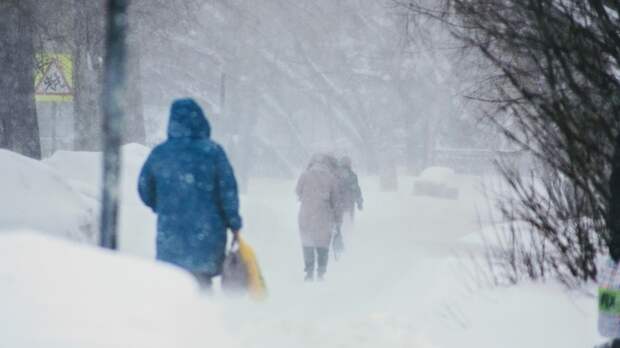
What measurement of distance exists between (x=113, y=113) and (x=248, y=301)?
4.45 ft

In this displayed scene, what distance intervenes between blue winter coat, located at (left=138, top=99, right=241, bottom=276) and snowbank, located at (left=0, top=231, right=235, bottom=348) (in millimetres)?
3139

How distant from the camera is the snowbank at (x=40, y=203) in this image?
637 centimetres

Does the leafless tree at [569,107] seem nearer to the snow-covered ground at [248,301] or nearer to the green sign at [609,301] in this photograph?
the snow-covered ground at [248,301]

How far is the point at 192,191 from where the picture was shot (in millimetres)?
5688

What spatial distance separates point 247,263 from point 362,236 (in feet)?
43.1

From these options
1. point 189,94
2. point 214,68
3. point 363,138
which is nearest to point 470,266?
point 363,138

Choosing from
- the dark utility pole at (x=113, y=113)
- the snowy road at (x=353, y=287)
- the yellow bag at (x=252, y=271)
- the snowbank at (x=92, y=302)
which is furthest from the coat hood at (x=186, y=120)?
the snowbank at (x=92, y=302)

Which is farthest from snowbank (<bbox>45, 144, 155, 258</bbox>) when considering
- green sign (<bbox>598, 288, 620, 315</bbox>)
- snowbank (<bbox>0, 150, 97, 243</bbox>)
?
green sign (<bbox>598, 288, 620, 315</bbox>)

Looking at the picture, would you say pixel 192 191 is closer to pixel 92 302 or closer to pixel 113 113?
pixel 113 113

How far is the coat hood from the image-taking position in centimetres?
568

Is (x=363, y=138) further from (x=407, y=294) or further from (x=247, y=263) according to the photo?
(x=247, y=263)

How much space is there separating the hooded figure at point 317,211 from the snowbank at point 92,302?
8.67 m

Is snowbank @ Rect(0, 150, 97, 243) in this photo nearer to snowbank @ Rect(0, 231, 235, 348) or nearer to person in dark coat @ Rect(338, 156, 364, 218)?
snowbank @ Rect(0, 231, 235, 348)

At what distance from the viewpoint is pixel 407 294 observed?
9820mm
